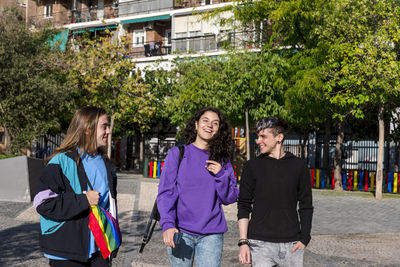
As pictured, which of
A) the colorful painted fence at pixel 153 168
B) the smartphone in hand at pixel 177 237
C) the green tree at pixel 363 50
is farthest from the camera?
the colorful painted fence at pixel 153 168

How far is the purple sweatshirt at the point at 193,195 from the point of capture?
137 inches

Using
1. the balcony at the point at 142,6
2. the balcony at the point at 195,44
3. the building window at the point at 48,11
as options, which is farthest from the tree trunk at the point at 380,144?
the building window at the point at 48,11

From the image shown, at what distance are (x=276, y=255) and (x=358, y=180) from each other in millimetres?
18840

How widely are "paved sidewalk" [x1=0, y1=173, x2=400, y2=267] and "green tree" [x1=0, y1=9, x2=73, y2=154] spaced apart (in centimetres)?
983

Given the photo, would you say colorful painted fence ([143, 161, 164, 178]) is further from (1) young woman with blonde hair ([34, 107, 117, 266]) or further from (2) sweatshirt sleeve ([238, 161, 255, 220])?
(1) young woman with blonde hair ([34, 107, 117, 266])

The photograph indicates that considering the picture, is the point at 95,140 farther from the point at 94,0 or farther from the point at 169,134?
the point at 94,0

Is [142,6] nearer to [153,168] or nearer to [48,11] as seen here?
[48,11]

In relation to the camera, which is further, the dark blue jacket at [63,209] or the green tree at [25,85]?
the green tree at [25,85]

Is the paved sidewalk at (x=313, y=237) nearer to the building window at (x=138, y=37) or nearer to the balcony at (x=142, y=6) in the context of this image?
the balcony at (x=142, y=6)

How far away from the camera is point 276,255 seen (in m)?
3.50

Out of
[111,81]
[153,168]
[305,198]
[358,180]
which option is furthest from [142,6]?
[305,198]

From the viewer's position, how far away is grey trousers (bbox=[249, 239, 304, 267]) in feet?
11.4

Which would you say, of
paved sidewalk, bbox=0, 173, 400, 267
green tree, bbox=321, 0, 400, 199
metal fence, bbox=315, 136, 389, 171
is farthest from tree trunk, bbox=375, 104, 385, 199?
metal fence, bbox=315, 136, 389, 171

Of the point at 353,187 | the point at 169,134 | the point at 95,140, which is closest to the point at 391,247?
the point at 95,140
